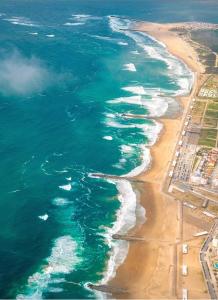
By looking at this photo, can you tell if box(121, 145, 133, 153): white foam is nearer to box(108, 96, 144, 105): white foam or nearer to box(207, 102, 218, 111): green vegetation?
box(108, 96, 144, 105): white foam

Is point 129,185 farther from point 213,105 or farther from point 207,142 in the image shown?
point 213,105

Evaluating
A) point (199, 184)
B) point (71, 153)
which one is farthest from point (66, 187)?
point (199, 184)

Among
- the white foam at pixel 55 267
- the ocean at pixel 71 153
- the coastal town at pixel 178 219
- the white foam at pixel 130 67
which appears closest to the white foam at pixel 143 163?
the ocean at pixel 71 153

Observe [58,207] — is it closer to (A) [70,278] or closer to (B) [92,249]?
(B) [92,249]

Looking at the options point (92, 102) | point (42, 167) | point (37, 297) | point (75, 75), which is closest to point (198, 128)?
point (92, 102)

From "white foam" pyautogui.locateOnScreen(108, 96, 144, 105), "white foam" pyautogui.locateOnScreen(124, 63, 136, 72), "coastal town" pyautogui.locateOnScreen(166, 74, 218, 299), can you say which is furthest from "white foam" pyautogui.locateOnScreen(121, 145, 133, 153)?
"white foam" pyautogui.locateOnScreen(124, 63, 136, 72)
